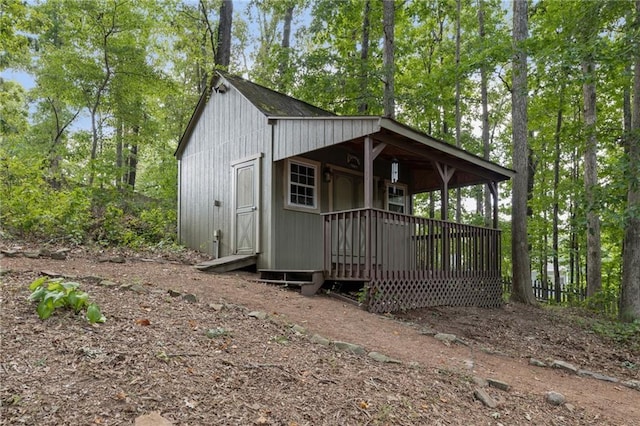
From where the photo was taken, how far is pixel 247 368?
3.03m

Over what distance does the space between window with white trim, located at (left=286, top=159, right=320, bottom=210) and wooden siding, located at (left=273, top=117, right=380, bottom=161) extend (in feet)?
1.89

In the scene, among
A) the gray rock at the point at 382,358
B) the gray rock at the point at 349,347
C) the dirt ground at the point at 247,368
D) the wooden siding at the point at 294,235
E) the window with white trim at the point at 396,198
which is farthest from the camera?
the window with white trim at the point at 396,198

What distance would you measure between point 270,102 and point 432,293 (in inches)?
208

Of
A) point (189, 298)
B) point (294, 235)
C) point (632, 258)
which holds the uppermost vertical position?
point (294, 235)

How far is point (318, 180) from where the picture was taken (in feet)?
29.7

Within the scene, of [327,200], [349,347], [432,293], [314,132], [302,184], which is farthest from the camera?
[327,200]

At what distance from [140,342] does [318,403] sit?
1347mm

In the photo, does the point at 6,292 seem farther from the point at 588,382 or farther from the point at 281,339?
the point at 588,382

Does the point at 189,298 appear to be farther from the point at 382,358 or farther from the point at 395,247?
the point at 395,247

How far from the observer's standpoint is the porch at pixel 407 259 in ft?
21.4

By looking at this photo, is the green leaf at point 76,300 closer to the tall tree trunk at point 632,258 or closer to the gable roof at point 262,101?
the gable roof at point 262,101

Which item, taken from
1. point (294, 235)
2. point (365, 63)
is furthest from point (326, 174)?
point (365, 63)

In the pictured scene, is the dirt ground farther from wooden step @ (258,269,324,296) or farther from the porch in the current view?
wooden step @ (258,269,324,296)

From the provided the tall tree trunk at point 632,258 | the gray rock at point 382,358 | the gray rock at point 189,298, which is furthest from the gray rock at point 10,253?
the tall tree trunk at point 632,258
